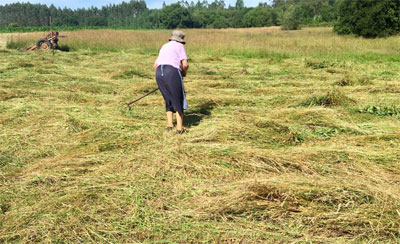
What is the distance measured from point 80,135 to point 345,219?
325 cm

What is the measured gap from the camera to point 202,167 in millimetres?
2994

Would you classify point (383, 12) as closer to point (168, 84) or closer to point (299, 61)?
point (299, 61)

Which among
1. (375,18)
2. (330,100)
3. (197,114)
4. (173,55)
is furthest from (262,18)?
(173,55)

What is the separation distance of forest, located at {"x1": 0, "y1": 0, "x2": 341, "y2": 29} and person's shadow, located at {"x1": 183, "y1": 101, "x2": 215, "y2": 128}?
37616mm

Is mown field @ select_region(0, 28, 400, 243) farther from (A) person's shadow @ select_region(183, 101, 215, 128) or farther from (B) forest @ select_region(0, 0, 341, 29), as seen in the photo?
(B) forest @ select_region(0, 0, 341, 29)

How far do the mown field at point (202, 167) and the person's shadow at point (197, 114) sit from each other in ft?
0.13

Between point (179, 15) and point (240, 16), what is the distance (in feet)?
58.3

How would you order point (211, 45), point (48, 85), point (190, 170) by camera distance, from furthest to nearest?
point (211, 45)
point (48, 85)
point (190, 170)

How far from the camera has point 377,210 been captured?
2203 millimetres

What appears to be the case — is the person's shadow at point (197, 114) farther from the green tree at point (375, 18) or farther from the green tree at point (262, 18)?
the green tree at point (262, 18)

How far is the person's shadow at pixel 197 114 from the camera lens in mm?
4546

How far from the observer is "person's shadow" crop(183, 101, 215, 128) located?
14.9 feet

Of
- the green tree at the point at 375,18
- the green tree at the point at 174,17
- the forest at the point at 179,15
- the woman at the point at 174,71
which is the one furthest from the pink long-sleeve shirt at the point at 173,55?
the green tree at the point at 174,17

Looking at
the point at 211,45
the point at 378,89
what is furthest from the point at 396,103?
the point at 211,45
